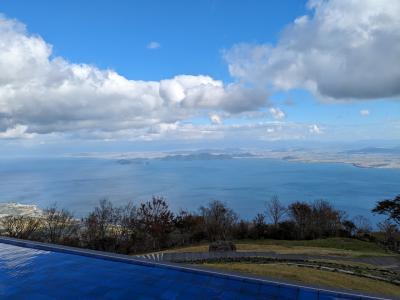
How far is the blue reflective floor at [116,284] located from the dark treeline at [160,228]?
54.5 feet

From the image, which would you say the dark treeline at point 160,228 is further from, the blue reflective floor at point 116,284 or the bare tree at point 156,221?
the blue reflective floor at point 116,284

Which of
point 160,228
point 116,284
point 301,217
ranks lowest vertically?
point 116,284

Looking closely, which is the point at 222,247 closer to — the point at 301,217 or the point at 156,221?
the point at 156,221

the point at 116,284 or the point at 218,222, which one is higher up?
the point at 218,222

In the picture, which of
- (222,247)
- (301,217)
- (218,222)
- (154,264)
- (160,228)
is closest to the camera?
(154,264)

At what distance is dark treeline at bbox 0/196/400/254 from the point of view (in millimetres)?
26688

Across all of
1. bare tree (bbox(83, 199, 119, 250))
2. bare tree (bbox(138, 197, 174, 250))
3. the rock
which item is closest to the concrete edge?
the rock

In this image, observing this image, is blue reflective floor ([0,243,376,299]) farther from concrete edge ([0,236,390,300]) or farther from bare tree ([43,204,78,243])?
bare tree ([43,204,78,243])

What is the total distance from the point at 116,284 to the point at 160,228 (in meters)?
19.3

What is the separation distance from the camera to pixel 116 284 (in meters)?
8.30

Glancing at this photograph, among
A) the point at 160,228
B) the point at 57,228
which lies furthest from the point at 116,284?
the point at 57,228

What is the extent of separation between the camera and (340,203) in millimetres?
75938

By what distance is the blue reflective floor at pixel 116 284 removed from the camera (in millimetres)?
7379

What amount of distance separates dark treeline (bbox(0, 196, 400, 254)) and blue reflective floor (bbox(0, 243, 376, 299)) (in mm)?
16626
